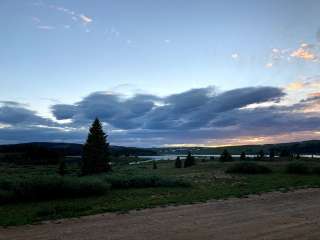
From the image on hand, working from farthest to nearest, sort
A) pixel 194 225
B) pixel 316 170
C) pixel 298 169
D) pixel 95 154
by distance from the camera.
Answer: pixel 95 154, pixel 298 169, pixel 316 170, pixel 194 225

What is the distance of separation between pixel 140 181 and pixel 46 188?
6.92 metres

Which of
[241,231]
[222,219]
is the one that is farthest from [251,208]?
[241,231]

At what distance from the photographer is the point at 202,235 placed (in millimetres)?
10055

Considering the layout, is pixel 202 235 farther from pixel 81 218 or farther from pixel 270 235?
pixel 81 218

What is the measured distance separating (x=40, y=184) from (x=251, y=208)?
9246mm

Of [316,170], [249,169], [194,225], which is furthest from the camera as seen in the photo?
[249,169]

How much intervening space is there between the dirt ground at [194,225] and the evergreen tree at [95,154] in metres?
25.3

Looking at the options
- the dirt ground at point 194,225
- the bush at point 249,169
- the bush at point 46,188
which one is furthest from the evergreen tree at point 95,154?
the dirt ground at point 194,225

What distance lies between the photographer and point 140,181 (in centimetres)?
2288

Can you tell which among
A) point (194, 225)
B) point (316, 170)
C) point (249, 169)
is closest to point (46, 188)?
point (194, 225)

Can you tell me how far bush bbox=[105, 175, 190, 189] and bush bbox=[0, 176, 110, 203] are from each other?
2.91 m

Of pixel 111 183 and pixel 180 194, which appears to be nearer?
pixel 180 194

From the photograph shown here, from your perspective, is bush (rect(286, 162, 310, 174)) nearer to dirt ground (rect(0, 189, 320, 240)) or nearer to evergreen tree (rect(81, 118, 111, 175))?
evergreen tree (rect(81, 118, 111, 175))

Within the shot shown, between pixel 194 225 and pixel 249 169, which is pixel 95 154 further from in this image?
pixel 194 225
